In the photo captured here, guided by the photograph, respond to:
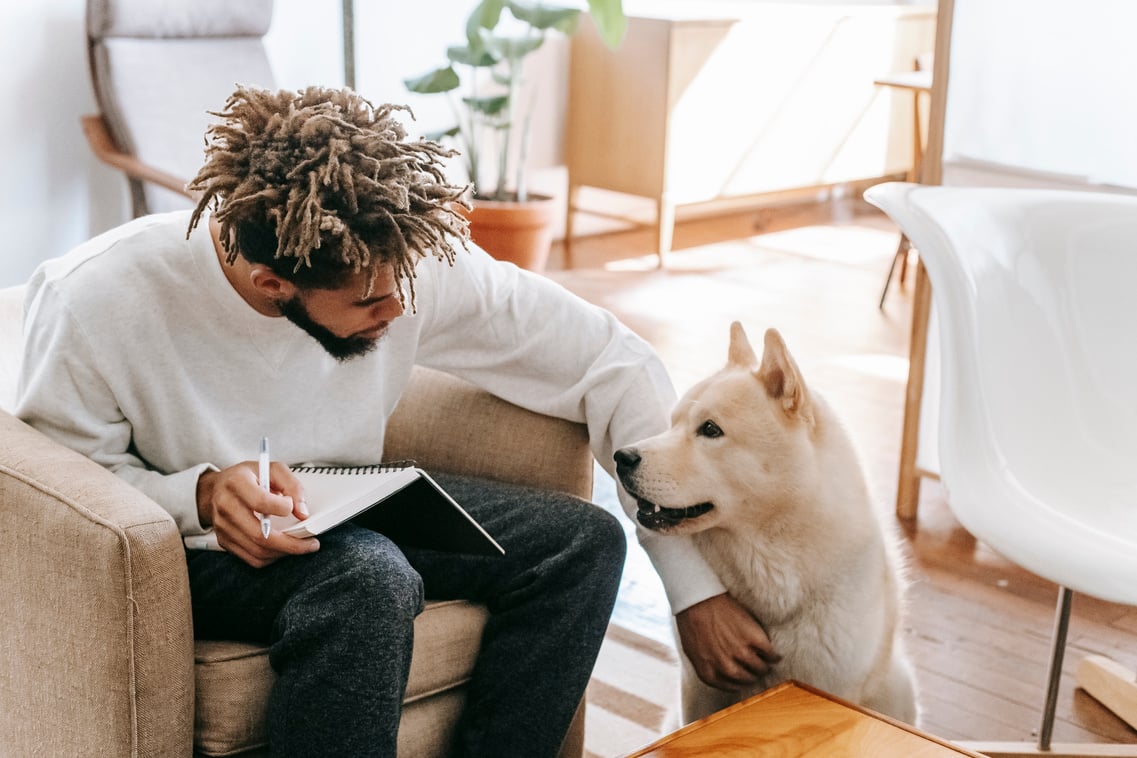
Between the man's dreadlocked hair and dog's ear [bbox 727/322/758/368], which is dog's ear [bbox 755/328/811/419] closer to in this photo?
dog's ear [bbox 727/322/758/368]

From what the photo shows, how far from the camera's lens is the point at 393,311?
137cm

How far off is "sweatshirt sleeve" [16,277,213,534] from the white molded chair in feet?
2.89

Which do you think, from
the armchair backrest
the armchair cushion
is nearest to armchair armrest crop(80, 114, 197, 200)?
the armchair backrest

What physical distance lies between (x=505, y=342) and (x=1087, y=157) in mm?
1351

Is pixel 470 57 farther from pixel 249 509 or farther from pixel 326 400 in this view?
pixel 249 509

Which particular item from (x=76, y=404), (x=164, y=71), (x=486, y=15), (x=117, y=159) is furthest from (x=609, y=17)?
(x=76, y=404)

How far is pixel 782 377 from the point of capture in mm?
1360

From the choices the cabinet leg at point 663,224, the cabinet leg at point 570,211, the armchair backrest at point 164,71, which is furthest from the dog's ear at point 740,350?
the cabinet leg at point 570,211

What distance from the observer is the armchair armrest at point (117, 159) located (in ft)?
9.47

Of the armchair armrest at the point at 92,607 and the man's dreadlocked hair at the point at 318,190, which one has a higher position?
the man's dreadlocked hair at the point at 318,190

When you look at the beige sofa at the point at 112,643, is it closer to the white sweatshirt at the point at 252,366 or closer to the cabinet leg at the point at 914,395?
the white sweatshirt at the point at 252,366

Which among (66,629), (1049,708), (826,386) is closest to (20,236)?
(826,386)

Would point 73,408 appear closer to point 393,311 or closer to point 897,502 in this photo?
point 393,311

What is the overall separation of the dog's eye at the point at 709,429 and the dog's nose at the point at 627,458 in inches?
3.1
